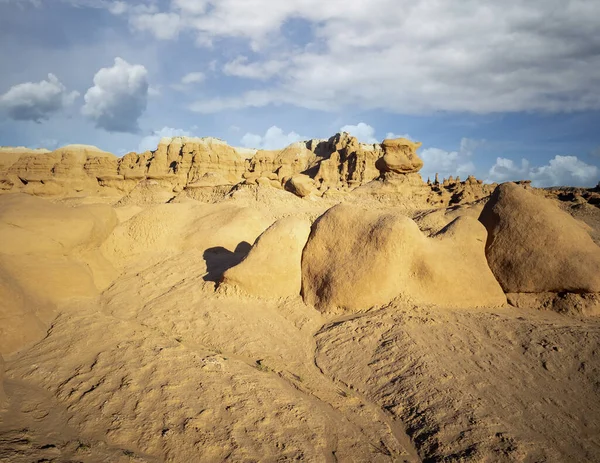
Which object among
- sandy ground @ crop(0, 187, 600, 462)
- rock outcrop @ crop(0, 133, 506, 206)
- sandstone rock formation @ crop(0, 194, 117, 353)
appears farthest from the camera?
rock outcrop @ crop(0, 133, 506, 206)

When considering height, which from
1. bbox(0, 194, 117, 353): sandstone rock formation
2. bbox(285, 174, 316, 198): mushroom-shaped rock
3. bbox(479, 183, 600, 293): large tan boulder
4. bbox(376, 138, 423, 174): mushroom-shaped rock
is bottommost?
bbox(0, 194, 117, 353): sandstone rock formation

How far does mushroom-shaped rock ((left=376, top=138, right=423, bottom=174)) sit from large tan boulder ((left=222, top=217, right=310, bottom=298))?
20695 millimetres

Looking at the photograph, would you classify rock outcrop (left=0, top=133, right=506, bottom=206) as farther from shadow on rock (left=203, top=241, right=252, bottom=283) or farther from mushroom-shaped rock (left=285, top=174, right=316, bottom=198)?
shadow on rock (left=203, top=241, right=252, bottom=283)

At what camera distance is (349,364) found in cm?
421

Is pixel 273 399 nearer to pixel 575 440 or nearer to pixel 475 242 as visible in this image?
pixel 575 440

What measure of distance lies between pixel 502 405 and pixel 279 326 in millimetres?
2709

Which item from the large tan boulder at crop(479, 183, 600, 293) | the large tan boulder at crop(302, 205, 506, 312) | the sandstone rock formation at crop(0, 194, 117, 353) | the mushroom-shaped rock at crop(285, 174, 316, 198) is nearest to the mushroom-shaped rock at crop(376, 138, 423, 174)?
the mushroom-shaped rock at crop(285, 174, 316, 198)

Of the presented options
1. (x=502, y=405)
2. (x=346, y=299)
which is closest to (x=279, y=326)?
(x=346, y=299)

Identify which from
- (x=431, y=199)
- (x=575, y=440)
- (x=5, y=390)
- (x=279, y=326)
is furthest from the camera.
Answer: (x=431, y=199)

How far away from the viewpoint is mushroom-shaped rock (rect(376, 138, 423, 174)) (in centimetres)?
2489

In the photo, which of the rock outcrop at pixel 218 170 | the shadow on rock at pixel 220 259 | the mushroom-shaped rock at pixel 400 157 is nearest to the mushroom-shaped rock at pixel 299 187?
the rock outcrop at pixel 218 170

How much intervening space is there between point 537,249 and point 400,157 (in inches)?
823

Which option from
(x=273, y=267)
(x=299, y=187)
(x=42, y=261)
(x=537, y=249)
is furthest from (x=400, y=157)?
(x=42, y=261)

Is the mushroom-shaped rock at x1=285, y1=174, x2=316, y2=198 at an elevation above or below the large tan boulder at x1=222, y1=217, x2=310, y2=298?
above
